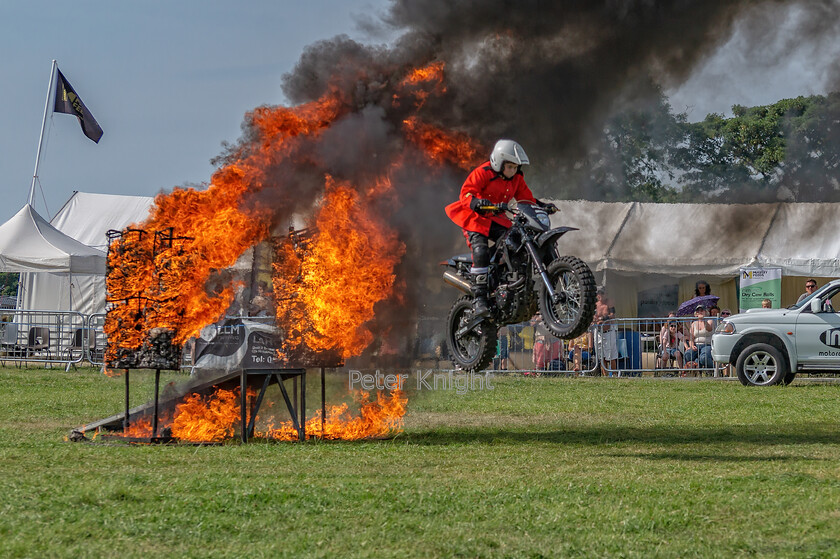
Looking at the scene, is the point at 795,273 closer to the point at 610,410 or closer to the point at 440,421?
the point at 610,410

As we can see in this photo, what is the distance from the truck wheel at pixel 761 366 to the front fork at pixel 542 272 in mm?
13979

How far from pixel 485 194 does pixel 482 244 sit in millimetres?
696

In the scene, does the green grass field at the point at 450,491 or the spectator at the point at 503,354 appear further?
the spectator at the point at 503,354

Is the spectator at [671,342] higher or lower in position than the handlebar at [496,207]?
lower

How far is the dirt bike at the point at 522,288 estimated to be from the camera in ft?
39.3

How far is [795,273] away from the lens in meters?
30.0

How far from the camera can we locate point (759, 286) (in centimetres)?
2942

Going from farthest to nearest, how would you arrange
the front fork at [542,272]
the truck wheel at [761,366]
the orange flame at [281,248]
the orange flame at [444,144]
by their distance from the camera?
the truck wheel at [761,366] → the orange flame at [444,144] → the orange flame at [281,248] → the front fork at [542,272]

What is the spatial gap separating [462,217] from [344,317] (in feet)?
7.57

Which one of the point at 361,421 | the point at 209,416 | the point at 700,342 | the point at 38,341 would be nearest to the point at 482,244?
the point at 361,421

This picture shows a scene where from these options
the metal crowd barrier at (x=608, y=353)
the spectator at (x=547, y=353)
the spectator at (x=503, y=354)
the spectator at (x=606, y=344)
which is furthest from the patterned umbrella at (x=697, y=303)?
the spectator at (x=503, y=354)

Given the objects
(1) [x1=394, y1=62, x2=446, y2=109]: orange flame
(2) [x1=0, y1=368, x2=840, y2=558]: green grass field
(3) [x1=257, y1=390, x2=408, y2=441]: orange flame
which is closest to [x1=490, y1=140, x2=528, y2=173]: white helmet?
(1) [x1=394, y1=62, x2=446, y2=109]: orange flame

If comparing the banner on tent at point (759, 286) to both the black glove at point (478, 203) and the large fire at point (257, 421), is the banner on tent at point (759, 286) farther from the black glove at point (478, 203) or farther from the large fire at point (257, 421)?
the black glove at point (478, 203)

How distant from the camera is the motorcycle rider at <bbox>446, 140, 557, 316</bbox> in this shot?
13016mm
